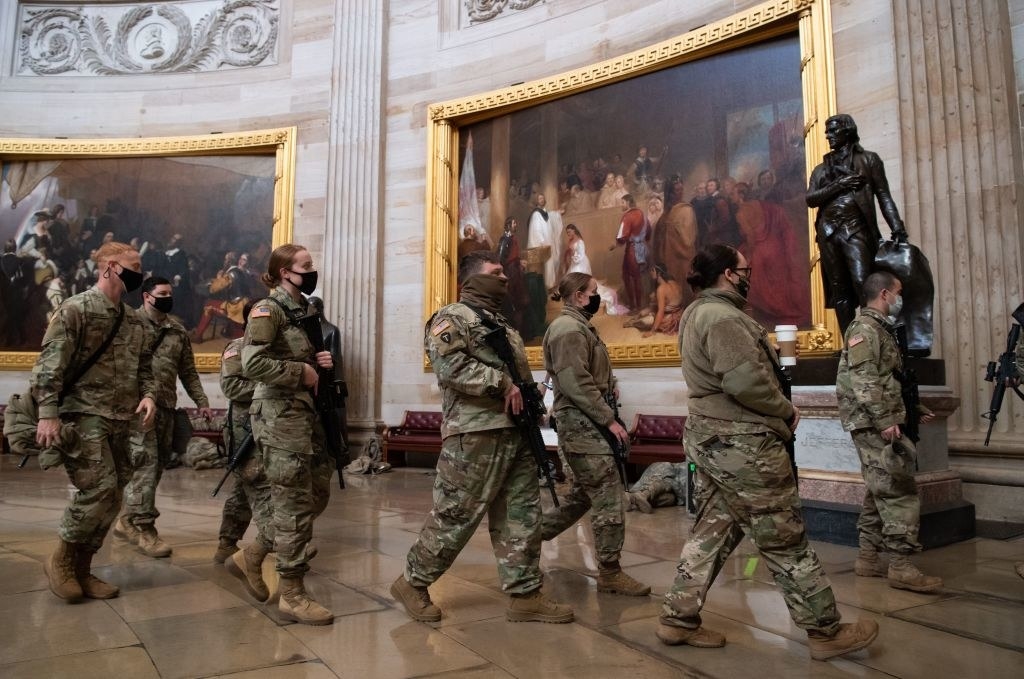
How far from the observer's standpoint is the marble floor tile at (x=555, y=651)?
2.67 metres

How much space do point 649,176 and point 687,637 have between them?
7044 millimetres

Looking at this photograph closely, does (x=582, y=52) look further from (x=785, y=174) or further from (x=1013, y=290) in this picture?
(x=1013, y=290)

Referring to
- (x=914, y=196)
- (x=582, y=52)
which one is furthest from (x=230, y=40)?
(x=914, y=196)

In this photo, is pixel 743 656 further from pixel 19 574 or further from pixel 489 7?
pixel 489 7

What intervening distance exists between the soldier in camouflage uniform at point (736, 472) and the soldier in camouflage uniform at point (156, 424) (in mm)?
3549

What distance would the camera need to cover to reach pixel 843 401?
166 inches

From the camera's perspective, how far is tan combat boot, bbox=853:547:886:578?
13.5 feet

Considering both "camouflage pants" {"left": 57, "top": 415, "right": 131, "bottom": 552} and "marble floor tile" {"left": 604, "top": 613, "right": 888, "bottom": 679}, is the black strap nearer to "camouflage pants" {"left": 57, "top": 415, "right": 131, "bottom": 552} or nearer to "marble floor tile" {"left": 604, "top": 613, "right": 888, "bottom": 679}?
"camouflage pants" {"left": 57, "top": 415, "right": 131, "bottom": 552}

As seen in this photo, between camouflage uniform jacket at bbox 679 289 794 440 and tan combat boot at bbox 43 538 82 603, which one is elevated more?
camouflage uniform jacket at bbox 679 289 794 440

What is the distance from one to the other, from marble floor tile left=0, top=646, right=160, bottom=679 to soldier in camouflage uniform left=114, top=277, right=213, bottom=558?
1.97 m

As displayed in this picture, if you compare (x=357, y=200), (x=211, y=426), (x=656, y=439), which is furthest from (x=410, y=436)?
(x=357, y=200)

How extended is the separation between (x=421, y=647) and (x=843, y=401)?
9.13 ft

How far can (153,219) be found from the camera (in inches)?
506

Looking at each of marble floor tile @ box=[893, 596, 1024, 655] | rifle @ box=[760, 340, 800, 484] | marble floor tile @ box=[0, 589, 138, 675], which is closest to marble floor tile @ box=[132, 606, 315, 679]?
marble floor tile @ box=[0, 589, 138, 675]
